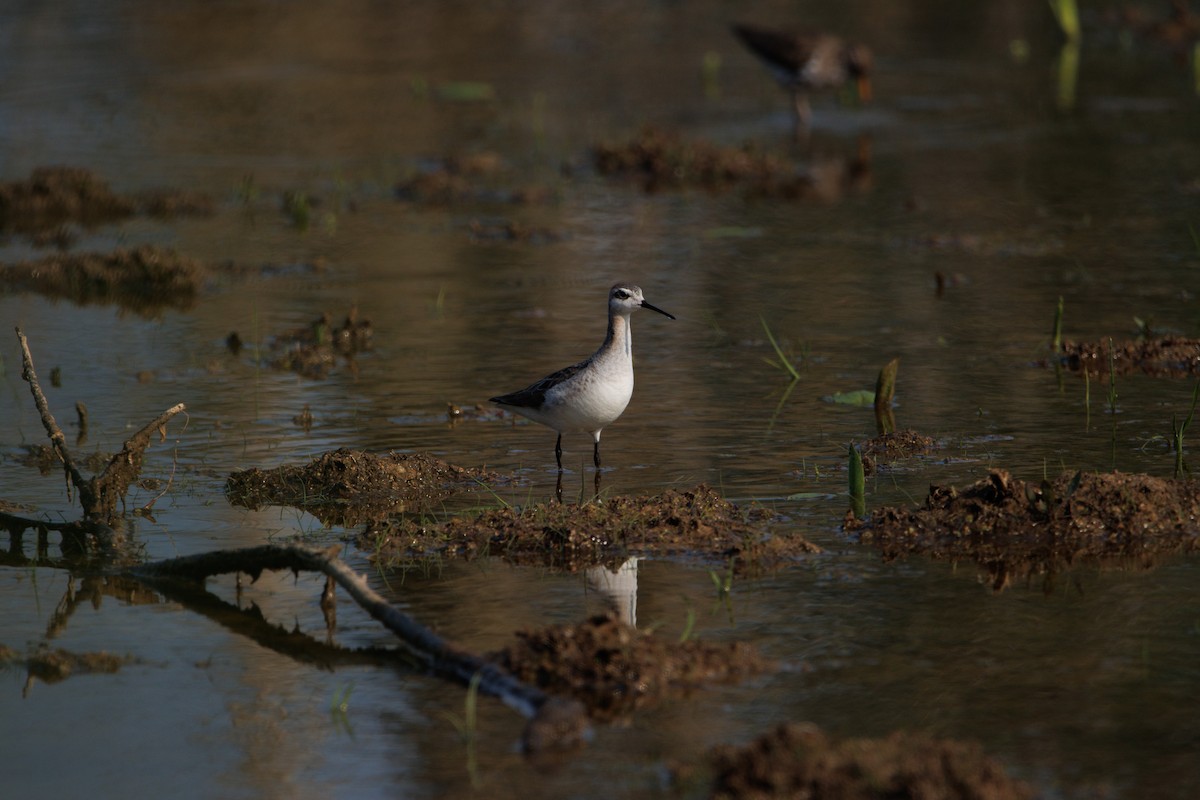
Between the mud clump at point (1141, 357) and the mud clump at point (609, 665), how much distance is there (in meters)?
5.59

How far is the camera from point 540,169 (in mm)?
19812

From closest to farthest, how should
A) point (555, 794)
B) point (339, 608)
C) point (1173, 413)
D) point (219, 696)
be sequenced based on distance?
point (555, 794), point (219, 696), point (339, 608), point (1173, 413)

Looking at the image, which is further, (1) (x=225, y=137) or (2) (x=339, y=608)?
(1) (x=225, y=137)

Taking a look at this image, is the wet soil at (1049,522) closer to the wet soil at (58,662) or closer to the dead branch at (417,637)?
the dead branch at (417,637)

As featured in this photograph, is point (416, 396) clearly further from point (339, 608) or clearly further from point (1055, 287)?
point (1055, 287)

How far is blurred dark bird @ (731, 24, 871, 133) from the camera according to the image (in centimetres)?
2212

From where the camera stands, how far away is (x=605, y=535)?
7930mm

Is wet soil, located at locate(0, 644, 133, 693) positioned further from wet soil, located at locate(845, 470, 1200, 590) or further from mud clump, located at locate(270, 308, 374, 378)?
mud clump, located at locate(270, 308, 374, 378)

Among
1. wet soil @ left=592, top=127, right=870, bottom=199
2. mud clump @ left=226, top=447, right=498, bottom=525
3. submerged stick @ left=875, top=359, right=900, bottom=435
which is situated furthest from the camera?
wet soil @ left=592, top=127, right=870, bottom=199

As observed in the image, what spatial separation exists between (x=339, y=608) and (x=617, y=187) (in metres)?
12.0

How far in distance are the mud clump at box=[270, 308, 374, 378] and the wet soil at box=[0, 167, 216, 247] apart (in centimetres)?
565

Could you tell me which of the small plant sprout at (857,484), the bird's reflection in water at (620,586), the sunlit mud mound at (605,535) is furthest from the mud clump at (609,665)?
the small plant sprout at (857,484)

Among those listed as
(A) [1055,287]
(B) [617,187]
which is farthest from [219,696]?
(B) [617,187]

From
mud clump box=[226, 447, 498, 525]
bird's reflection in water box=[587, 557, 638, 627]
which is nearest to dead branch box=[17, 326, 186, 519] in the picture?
mud clump box=[226, 447, 498, 525]
